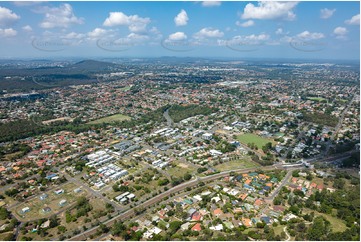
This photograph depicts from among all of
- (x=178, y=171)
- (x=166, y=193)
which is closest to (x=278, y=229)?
(x=166, y=193)

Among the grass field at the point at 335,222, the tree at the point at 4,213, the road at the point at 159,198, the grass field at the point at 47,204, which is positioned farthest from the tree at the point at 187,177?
the tree at the point at 4,213

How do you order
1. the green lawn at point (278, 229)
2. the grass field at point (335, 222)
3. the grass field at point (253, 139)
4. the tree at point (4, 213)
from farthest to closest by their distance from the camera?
the grass field at point (253, 139)
the tree at point (4, 213)
the grass field at point (335, 222)
the green lawn at point (278, 229)

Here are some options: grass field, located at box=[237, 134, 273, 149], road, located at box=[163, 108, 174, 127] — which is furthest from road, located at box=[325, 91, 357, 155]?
road, located at box=[163, 108, 174, 127]

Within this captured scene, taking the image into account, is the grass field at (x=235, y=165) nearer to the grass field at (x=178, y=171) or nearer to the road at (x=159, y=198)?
the road at (x=159, y=198)

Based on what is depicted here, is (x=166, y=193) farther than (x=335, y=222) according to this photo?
Yes

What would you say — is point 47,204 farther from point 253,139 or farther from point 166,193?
point 253,139

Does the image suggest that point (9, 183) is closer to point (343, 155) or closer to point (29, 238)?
point (29, 238)

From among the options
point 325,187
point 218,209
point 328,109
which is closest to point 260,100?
point 328,109

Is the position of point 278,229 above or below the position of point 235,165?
above

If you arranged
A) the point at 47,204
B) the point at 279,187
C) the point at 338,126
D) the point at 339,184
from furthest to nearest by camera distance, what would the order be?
1. the point at 338,126
2. the point at 279,187
3. the point at 339,184
4. the point at 47,204

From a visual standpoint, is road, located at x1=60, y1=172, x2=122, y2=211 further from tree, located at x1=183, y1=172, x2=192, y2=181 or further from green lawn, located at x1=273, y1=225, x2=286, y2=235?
green lawn, located at x1=273, y1=225, x2=286, y2=235
